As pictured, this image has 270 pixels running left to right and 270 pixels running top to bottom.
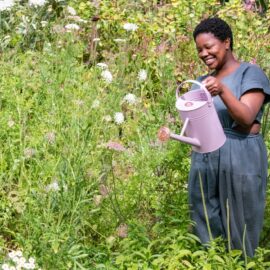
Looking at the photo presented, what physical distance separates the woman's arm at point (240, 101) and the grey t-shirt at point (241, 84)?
3 cm

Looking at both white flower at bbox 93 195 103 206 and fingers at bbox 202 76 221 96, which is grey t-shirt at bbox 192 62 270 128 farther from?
white flower at bbox 93 195 103 206

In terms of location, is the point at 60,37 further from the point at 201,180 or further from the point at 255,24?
the point at 201,180

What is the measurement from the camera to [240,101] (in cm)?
301

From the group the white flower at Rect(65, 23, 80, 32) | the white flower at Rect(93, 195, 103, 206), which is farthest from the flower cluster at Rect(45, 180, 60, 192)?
the white flower at Rect(65, 23, 80, 32)

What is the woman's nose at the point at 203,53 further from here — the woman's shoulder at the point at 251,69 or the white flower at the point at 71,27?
the white flower at the point at 71,27

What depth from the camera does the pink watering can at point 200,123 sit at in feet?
9.55

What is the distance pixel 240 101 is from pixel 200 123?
0.69 ft

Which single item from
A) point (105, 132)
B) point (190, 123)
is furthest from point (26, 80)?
point (190, 123)

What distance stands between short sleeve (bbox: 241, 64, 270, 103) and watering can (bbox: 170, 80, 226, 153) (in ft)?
0.63

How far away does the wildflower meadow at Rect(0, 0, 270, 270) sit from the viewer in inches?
128

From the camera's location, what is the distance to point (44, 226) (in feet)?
10.6

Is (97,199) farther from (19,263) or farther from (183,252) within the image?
(19,263)

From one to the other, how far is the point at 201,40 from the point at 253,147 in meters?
0.52

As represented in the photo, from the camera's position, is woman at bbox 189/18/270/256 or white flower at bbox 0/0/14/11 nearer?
woman at bbox 189/18/270/256
